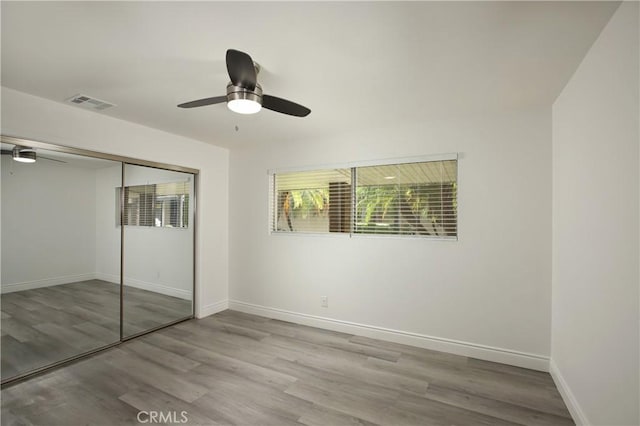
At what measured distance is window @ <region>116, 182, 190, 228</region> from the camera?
3369 millimetres

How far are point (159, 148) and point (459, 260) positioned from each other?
371cm

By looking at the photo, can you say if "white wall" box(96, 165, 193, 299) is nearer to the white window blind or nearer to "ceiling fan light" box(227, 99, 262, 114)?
the white window blind

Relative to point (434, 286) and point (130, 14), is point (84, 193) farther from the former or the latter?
point (434, 286)

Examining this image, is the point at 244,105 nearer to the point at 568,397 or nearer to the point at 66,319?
the point at 66,319

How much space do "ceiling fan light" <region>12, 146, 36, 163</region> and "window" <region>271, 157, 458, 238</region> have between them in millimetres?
2486

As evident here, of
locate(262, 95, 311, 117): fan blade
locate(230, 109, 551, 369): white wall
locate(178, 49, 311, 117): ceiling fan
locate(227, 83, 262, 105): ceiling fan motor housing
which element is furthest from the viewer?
locate(230, 109, 551, 369): white wall

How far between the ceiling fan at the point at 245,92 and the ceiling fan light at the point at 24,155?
1.67 metres

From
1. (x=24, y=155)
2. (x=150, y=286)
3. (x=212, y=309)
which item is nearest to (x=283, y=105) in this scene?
(x=24, y=155)

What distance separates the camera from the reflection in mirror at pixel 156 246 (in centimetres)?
337

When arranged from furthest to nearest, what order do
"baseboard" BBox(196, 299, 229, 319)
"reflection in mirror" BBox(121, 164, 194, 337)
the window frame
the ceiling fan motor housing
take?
"baseboard" BBox(196, 299, 229, 319)
"reflection in mirror" BBox(121, 164, 194, 337)
the window frame
the ceiling fan motor housing

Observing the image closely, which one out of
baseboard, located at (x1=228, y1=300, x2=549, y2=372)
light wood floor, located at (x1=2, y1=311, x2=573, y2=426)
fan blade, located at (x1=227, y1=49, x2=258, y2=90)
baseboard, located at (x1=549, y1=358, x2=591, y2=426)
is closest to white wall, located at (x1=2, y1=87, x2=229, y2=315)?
baseboard, located at (x1=228, y1=300, x2=549, y2=372)

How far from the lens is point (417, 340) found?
10.5ft

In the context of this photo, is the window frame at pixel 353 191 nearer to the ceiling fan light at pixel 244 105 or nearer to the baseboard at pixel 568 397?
the baseboard at pixel 568 397

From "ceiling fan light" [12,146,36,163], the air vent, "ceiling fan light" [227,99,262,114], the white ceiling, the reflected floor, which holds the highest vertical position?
the white ceiling
